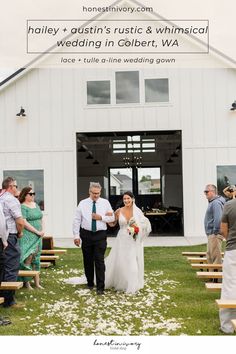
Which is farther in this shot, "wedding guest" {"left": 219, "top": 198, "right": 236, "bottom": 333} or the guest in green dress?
the guest in green dress

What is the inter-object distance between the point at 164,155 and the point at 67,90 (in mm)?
8509

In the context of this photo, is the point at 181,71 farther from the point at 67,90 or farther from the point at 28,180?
the point at 28,180

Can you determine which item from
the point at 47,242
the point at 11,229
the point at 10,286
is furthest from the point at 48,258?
the point at 10,286

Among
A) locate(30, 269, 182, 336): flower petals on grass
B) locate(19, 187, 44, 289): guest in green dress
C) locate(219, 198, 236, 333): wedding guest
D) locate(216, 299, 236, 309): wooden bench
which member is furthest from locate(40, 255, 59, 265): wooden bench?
locate(216, 299, 236, 309): wooden bench

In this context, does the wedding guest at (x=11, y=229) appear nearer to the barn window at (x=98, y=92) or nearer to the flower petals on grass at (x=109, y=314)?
the flower petals on grass at (x=109, y=314)

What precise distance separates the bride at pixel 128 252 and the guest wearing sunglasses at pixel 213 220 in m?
1.05

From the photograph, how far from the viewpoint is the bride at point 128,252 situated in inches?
292

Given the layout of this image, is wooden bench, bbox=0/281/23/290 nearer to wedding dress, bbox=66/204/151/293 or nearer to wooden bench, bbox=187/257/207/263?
wedding dress, bbox=66/204/151/293

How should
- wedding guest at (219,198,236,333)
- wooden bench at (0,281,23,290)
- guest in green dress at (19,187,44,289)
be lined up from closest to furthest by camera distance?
1. wedding guest at (219,198,236,333)
2. wooden bench at (0,281,23,290)
3. guest in green dress at (19,187,44,289)

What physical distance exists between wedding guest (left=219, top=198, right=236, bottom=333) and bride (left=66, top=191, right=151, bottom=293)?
7.70ft

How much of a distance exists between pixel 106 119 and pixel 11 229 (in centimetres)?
889

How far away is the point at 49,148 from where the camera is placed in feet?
49.6

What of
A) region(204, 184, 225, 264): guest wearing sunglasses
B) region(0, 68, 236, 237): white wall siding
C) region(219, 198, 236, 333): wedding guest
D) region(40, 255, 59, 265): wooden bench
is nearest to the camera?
region(219, 198, 236, 333): wedding guest

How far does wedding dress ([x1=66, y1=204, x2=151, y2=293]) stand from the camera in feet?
24.3
